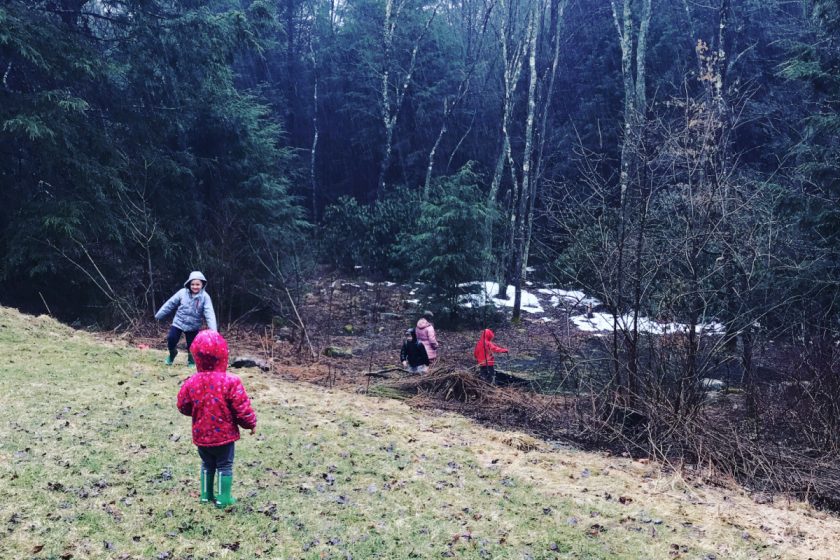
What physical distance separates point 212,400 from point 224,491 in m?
0.89

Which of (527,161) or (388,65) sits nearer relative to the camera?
(527,161)

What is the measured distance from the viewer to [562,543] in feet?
18.3

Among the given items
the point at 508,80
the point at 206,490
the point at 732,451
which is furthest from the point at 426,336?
the point at 508,80

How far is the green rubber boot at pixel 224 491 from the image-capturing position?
530cm

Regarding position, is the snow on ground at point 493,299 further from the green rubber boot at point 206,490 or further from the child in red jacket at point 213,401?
the child in red jacket at point 213,401

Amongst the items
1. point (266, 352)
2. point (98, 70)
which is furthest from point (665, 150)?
point (98, 70)

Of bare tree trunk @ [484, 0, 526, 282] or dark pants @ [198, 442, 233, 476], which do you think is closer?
dark pants @ [198, 442, 233, 476]

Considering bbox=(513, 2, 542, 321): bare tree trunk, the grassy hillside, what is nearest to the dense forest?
bbox=(513, 2, 542, 321): bare tree trunk

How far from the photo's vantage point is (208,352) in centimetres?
498

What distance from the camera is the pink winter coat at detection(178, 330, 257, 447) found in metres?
4.95

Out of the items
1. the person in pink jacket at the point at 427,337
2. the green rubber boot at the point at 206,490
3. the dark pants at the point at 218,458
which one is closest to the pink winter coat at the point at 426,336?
the person in pink jacket at the point at 427,337

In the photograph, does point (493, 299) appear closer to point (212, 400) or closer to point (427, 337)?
point (427, 337)

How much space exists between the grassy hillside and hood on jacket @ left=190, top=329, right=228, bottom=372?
1.22 meters

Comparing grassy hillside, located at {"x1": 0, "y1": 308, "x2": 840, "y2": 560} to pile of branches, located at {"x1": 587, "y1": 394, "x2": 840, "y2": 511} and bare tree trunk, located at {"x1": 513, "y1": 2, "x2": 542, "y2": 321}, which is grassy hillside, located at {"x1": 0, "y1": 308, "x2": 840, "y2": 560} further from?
bare tree trunk, located at {"x1": 513, "y1": 2, "x2": 542, "y2": 321}
